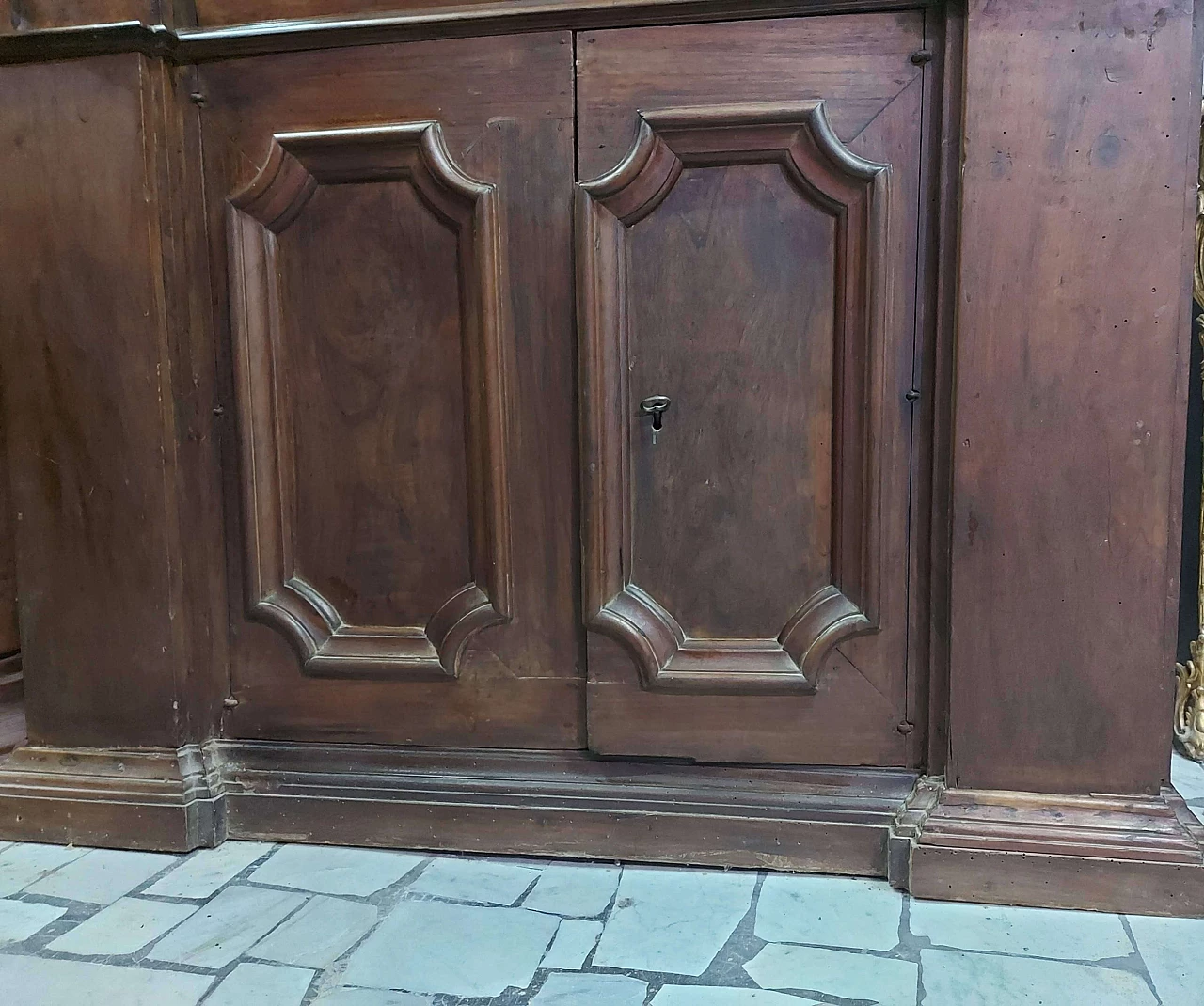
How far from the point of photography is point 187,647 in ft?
6.49

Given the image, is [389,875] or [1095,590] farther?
[389,875]

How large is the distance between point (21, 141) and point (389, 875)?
169 cm

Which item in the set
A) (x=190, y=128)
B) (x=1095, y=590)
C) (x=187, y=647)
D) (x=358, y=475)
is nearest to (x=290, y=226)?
(x=190, y=128)

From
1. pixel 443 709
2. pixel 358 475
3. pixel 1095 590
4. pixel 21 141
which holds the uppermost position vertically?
pixel 21 141

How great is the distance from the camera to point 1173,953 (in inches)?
59.5

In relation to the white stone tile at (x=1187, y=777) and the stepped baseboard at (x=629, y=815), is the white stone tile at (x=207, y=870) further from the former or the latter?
the white stone tile at (x=1187, y=777)

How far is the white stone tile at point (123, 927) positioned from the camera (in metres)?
1.59

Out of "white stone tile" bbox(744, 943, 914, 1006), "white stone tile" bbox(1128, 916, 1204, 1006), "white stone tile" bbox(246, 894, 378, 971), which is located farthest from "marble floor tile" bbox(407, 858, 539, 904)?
"white stone tile" bbox(1128, 916, 1204, 1006)

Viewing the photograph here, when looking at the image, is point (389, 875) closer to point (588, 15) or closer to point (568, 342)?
point (568, 342)

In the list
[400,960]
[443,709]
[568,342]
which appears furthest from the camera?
[443,709]

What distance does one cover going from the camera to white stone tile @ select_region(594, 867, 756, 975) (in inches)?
59.8

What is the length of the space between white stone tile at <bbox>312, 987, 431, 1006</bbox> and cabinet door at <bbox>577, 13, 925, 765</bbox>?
611 millimetres

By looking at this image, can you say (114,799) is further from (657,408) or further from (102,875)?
(657,408)

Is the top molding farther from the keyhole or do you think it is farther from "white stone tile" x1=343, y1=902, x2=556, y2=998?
"white stone tile" x1=343, y1=902, x2=556, y2=998
